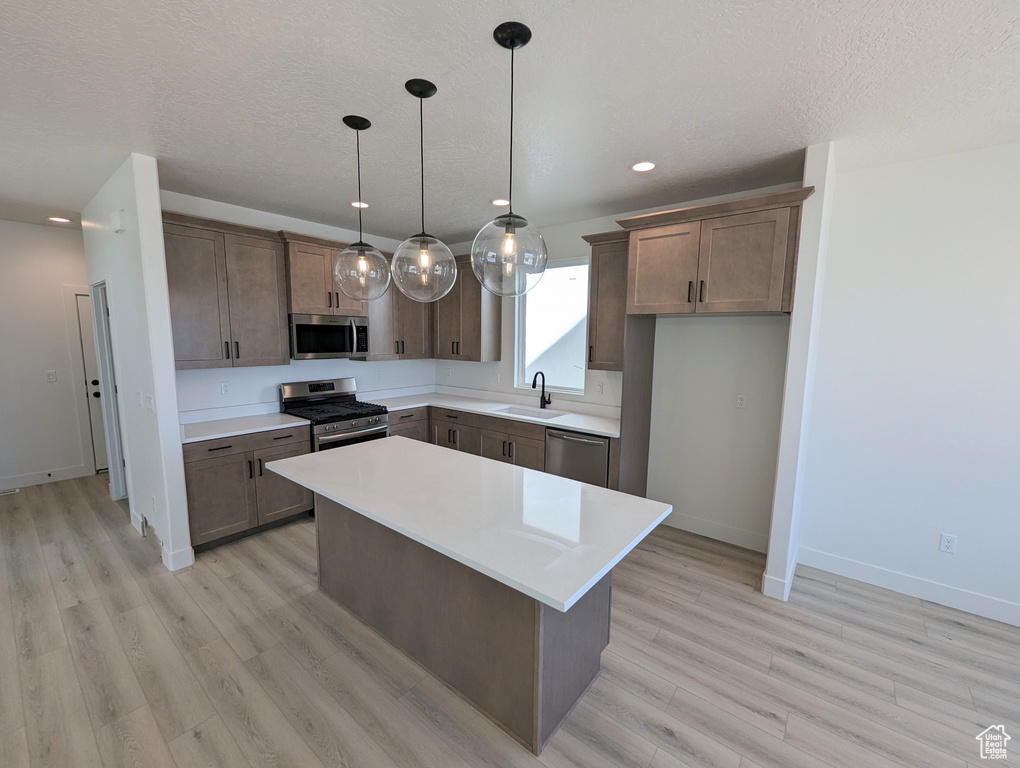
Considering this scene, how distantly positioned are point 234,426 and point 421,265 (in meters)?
2.48

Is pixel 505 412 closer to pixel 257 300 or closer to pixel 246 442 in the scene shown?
pixel 246 442

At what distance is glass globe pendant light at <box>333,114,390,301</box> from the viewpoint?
7.19 ft

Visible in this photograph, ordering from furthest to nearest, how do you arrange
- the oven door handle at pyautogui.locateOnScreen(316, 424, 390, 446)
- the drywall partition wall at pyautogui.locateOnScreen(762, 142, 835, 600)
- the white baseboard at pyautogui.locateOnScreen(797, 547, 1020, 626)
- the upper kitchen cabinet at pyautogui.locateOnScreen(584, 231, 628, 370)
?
the oven door handle at pyautogui.locateOnScreen(316, 424, 390, 446) → the upper kitchen cabinet at pyautogui.locateOnScreen(584, 231, 628, 370) → the white baseboard at pyautogui.locateOnScreen(797, 547, 1020, 626) → the drywall partition wall at pyautogui.locateOnScreen(762, 142, 835, 600)

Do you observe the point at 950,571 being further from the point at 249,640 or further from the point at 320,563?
the point at 249,640

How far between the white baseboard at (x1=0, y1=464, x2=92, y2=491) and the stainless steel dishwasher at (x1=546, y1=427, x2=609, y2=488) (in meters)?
5.12

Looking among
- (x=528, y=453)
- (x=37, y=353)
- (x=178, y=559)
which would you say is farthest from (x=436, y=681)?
(x=37, y=353)

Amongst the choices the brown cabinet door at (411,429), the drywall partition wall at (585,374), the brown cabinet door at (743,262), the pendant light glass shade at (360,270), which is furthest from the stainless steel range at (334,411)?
the brown cabinet door at (743,262)

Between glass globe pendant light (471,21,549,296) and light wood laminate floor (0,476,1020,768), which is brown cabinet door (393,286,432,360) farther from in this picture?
glass globe pendant light (471,21,549,296)

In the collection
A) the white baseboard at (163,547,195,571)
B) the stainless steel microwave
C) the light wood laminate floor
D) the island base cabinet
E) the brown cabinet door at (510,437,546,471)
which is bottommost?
the light wood laminate floor

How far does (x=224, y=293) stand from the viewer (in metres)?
3.40

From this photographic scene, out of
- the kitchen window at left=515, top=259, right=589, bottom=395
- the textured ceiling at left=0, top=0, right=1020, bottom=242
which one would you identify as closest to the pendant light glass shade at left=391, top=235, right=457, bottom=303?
the textured ceiling at left=0, top=0, right=1020, bottom=242

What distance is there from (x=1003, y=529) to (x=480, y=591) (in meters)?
3.05

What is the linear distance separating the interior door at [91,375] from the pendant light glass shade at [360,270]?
162 inches

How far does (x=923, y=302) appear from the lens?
2604 mm
